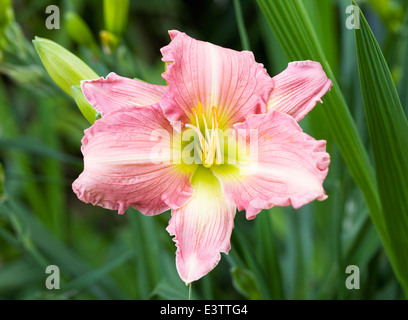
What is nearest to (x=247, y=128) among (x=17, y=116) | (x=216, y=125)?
(x=216, y=125)

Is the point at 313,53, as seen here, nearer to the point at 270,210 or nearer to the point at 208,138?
the point at 208,138

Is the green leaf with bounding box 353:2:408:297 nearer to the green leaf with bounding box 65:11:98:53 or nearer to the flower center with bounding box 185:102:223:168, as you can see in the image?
the flower center with bounding box 185:102:223:168

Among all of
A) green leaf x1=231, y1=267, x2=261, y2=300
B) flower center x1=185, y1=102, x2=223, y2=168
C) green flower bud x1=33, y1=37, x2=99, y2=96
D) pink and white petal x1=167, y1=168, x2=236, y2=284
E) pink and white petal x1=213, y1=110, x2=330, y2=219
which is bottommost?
green leaf x1=231, y1=267, x2=261, y2=300

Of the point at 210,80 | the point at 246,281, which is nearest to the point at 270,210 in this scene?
the point at 246,281

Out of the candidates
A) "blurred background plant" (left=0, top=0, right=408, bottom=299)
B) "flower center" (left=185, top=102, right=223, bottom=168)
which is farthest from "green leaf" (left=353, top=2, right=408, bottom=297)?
"flower center" (left=185, top=102, right=223, bottom=168)

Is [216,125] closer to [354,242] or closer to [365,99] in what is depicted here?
[365,99]

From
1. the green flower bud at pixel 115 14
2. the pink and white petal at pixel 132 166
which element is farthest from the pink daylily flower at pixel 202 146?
the green flower bud at pixel 115 14

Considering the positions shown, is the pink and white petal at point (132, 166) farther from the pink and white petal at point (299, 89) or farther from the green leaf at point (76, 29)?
the green leaf at point (76, 29)
